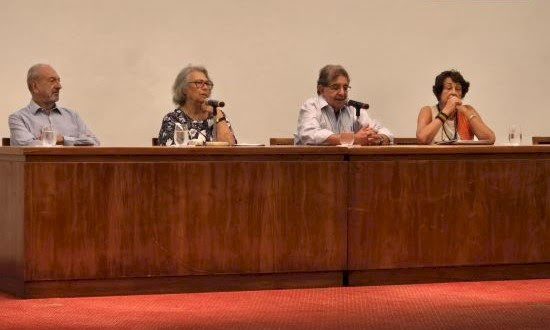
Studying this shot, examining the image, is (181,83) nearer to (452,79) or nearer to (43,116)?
(43,116)

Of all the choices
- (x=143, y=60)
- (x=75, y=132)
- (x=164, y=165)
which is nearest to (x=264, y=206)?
A: (x=164, y=165)

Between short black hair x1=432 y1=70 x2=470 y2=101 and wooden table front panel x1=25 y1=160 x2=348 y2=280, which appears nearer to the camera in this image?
wooden table front panel x1=25 y1=160 x2=348 y2=280

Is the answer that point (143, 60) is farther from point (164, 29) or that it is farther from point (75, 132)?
point (75, 132)

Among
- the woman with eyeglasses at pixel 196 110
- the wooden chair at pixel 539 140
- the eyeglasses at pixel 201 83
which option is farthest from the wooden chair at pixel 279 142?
the wooden chair at pixel 539 140

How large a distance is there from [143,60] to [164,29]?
0.88 ft

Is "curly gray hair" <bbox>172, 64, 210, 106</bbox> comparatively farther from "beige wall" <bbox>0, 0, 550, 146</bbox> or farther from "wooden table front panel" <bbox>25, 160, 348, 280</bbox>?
"wooden table front panel" <bbox>25, 160, 348, 280</bbox>

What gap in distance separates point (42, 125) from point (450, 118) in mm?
2622

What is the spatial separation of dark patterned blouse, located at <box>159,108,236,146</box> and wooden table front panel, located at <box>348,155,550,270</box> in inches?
49.7

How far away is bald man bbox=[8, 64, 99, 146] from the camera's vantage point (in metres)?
6.49

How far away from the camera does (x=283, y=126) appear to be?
7.92 meters

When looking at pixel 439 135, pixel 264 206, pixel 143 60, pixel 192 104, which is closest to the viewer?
pixel 264 206

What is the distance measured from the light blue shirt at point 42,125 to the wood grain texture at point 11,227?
41.4 inches

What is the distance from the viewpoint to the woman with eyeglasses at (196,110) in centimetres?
654

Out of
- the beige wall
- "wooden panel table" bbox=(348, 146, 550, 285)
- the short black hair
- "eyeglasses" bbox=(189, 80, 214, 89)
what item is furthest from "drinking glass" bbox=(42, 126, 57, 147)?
the short black hair
